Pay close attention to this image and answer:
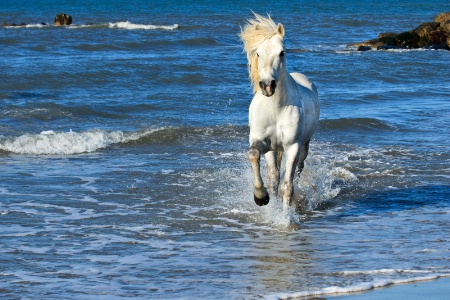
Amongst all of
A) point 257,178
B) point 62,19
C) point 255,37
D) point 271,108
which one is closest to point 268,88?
point 271,108

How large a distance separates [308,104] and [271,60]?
1.24 metres

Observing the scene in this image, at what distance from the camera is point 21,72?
20.8 metres

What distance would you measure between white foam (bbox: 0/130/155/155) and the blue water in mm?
34

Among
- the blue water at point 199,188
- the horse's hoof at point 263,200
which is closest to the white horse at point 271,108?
the horse's hoof at point 263,200

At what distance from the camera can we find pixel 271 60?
24.3 feet

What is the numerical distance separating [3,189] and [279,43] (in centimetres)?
372

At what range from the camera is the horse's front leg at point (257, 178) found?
25.5 feet

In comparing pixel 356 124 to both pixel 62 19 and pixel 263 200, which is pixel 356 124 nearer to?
pixel 263 200

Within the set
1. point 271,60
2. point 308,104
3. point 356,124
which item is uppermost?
point 271,60

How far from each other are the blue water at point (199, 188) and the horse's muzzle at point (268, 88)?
1233mm

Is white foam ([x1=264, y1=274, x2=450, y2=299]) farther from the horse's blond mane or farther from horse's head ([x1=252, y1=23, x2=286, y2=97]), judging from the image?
the horse's blond mane

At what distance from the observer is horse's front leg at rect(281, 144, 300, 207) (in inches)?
312

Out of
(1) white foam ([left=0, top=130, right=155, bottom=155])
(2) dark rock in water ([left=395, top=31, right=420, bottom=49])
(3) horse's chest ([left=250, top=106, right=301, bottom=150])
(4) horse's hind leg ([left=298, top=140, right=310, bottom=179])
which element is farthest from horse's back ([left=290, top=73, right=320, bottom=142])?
(2) dark rock in water ([left=395, top=31, right=420, bottom=49])

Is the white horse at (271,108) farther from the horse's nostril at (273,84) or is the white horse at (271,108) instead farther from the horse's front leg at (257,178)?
the horse's nostril at (273,84)
